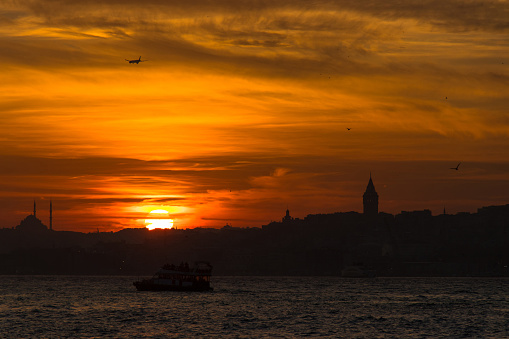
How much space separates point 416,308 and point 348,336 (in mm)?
54421

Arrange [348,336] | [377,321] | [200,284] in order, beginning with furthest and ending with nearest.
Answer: [200,284] → [377,321] → [348,336]

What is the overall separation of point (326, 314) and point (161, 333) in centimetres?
3811

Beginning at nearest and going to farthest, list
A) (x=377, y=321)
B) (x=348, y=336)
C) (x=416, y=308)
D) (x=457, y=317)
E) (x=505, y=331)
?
(x=348, y=336), (x=505, y=331), (x=377, y=321), (x=457, y=317), (x=416, y=308)

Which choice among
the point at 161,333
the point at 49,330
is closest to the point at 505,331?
the point at 161,333

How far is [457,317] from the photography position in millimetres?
125062

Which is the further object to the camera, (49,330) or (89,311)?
(89,311)

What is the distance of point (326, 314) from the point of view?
420ft

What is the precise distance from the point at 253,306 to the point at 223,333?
5196 centimetres

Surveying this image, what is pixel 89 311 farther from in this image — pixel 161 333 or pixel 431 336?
pixel 431 336

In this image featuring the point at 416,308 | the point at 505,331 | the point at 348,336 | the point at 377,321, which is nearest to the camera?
the point at 348,336

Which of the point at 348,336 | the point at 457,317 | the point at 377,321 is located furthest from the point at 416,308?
the point at 348,336

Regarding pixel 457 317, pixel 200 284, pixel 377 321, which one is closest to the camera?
pixel 377 321

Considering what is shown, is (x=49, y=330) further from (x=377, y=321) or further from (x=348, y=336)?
(x=377, y=321)

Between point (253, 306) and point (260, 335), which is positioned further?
point (253, 306)
